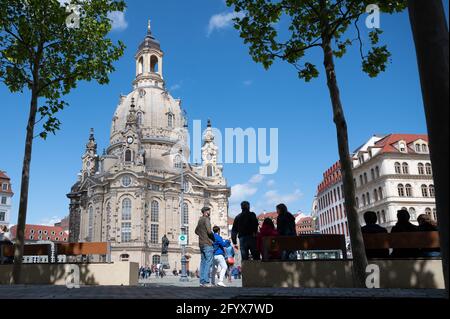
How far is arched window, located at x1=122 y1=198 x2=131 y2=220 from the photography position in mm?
70500

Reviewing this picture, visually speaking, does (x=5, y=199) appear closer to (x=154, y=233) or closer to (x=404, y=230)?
(x=154, y=233)

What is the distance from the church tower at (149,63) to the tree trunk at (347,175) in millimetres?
82693

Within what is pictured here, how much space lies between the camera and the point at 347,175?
914 centimetres

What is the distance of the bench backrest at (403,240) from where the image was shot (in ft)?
28.2

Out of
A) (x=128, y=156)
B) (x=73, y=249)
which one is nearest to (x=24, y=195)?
(x=73, y=249)

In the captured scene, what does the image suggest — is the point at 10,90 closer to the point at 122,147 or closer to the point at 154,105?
the point at 122,147

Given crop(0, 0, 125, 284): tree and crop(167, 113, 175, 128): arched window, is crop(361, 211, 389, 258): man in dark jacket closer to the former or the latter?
crop(0, 0, 125, 284): tree

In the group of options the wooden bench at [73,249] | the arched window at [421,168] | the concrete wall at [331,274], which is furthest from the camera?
the arched window at [421,168]

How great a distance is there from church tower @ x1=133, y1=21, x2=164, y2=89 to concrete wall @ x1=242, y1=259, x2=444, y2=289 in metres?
83.5

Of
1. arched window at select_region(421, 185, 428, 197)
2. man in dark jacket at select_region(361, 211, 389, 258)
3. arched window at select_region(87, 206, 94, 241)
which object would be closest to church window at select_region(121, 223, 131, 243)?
arched window at select_region(87, 206, 94, 241)

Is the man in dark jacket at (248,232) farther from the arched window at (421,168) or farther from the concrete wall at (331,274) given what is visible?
the arched window at (421,168)

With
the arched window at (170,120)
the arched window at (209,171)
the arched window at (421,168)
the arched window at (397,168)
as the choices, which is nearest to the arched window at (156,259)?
the arched window at (209,171)

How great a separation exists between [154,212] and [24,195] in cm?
6223
